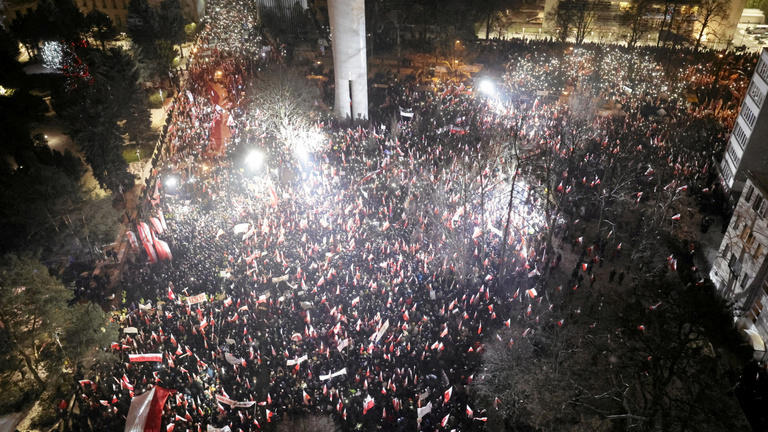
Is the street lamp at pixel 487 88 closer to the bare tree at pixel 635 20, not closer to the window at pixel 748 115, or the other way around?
the window at pixel 748 115

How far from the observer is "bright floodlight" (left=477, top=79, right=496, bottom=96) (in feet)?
116

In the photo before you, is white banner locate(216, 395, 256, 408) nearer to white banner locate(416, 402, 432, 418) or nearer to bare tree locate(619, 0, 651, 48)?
white banner locate(416, 402, 432, 418)

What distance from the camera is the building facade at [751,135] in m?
22.8

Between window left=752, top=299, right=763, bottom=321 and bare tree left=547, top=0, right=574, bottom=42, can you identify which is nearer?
window left=752, top=299, right=763, bottom=321

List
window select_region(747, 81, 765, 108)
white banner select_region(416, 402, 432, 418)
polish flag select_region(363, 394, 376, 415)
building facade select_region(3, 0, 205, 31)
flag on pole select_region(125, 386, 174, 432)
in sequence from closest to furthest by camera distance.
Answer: flag on pole select_region(125, 386, 174, 432)
white banner select_region(416, 402, 432, 418)
polish flag select_region(363, 394, 376, 415)
window select_region(747, 81, 765, 108)
building facade select_region(3, 0, 205, 31)

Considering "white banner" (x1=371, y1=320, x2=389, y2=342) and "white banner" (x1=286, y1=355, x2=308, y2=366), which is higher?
"white banner" (x1=371, y1=320, x2=389, y2=342)

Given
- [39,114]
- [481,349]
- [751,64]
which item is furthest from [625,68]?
[39,114]

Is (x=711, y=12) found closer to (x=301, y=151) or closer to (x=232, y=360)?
(x=301, y=151)

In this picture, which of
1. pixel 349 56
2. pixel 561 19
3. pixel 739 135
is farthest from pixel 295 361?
→ pixel 561 19

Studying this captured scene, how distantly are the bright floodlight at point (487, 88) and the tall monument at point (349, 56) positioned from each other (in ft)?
29.5

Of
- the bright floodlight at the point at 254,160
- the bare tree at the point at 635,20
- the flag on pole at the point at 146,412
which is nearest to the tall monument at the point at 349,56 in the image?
the bright floodlight at the point at 254,160

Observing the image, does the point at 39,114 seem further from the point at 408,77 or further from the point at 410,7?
the point at 410,7

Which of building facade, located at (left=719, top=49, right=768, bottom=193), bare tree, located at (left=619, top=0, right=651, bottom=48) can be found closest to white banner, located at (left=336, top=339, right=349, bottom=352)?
building facade, located at (left=719, top=49, right=768, bottom=193)

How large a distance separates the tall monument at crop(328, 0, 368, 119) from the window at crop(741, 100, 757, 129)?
21.2 m
